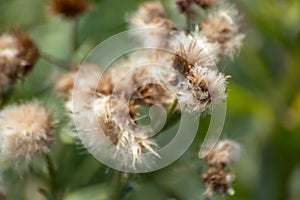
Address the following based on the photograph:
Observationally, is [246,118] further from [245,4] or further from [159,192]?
[159,192]

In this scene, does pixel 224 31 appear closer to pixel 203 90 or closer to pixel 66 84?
pixel 203 90

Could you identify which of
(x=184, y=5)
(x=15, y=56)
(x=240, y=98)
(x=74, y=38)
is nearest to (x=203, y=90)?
(x=184, y=5)

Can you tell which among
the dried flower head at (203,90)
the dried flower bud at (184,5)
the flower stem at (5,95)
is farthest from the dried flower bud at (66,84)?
the dried flower head at (203,90)

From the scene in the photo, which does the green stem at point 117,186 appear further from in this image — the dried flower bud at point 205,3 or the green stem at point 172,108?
the dried flower bud at point 205,3

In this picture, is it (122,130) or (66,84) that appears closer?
(122,130)

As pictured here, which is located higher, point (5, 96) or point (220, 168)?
point (5, 96)

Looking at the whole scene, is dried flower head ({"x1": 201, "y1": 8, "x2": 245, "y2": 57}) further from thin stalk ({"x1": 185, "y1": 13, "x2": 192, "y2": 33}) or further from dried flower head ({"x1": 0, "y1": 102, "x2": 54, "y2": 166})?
dried flower head ({"x1": 0, "y1": 102, "x2": 54, "y2": 166})

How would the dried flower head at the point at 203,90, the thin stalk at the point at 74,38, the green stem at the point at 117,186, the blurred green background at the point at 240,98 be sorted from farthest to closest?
the thin stalk at the point at 74,38 < the blurred green background at the point at 240,98 < the green stem at the point at 117,186 < the dried flower head at the point at 203,90
